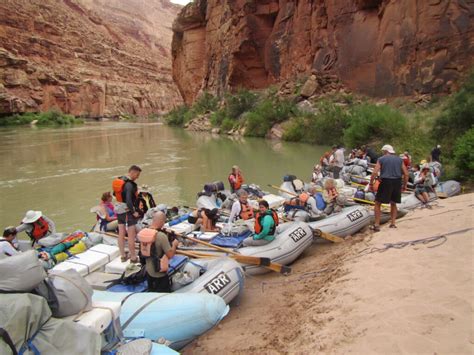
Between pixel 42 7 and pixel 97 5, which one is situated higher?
pixel 97 5

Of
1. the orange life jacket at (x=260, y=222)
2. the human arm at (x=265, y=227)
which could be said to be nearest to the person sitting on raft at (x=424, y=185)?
the orange life jacket at (x=260, y=222)

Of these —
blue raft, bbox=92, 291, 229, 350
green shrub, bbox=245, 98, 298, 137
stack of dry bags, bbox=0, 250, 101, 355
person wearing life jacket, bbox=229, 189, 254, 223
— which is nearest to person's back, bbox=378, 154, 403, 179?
person wearing life jacket, bbox=229, 189, 254, 223

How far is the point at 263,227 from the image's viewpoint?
20.8ft

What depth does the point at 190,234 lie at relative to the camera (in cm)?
717

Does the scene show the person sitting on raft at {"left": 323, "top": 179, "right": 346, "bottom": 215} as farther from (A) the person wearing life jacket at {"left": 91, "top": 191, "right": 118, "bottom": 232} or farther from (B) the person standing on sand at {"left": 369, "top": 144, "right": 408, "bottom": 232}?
(A) the person wearing life jacket at {"left": 91, "top": 191, "right": 118, "bottom": 232}

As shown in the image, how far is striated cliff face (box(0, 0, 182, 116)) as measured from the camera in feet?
189

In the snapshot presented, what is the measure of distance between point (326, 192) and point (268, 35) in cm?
3722

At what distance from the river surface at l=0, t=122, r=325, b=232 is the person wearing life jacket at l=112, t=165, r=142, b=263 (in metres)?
4.25

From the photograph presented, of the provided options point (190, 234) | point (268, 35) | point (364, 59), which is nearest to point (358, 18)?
point (364, 59)

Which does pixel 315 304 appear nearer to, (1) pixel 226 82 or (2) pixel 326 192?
(2) pixel 326 192

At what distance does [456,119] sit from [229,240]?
1124 centimetres

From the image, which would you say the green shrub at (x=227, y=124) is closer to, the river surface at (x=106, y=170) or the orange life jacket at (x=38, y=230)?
the river surface at (x=106, y=170)

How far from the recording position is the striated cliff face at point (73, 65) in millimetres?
57678

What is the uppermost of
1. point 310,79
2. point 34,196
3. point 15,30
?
point 15,30
